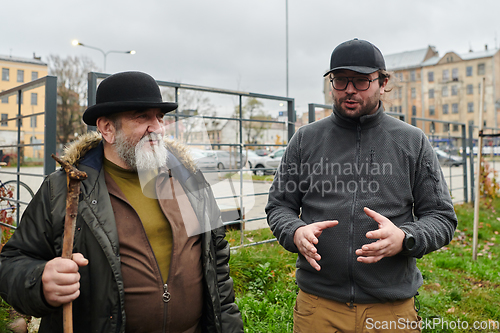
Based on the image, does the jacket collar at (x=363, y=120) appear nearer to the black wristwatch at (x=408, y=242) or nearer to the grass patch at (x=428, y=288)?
the black wristwatch at (x=408, y=242)

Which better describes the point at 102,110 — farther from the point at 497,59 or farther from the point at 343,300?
the point at 497,59

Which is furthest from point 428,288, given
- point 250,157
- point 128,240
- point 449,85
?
point 449,85

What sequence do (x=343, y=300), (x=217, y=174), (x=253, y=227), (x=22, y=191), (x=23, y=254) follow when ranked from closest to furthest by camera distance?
(x=23, y=254) < (x=343, y=300) < (x=217, y=174) < (x=22, y=191) < (x=253, y=227)

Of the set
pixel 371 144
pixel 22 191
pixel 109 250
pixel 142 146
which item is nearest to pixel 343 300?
pixel 371 144

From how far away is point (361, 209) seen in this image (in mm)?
1872

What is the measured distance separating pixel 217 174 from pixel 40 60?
67.8m

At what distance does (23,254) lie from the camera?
1.58 meters

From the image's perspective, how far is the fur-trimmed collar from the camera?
178cm

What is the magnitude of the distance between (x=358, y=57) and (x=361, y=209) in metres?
0.82

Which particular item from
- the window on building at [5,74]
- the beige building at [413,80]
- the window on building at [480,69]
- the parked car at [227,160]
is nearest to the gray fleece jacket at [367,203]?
the parked car at [227,160]

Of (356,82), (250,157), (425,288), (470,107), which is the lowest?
(425,288)

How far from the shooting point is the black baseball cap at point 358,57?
1.92 m

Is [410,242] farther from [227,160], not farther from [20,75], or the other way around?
[20,75]

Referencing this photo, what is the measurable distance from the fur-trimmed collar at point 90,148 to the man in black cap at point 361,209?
1.97ft
